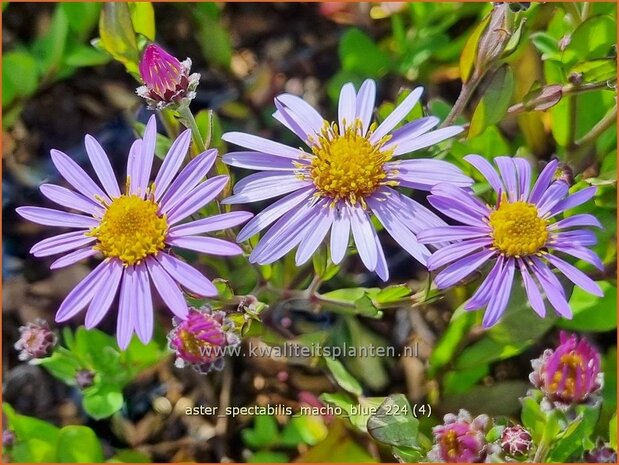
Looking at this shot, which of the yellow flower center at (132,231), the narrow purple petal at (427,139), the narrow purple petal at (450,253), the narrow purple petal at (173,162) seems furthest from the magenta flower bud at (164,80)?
the narrow purple petal at (450,253)

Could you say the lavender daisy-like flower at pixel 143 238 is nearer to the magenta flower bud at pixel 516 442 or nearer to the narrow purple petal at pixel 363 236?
the narrow purple petal at pixel 363 236

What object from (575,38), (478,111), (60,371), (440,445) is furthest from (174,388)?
(575,38)

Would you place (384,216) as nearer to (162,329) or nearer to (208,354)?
(208,354)

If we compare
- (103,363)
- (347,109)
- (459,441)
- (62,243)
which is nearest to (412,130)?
(347,109)

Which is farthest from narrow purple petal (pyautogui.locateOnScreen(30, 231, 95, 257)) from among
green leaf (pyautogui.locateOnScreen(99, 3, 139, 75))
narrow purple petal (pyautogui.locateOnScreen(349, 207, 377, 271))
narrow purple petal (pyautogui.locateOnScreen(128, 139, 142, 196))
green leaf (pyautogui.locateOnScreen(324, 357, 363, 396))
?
green leaf (pyautogui.locateOnScreen(324, 357, 363, 396))

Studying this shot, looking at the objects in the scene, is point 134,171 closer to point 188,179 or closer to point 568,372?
point 188,179

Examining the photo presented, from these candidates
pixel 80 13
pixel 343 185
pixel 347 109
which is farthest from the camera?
pixel 80 13

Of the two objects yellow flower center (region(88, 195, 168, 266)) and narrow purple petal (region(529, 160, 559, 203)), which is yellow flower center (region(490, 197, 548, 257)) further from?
yellow flower center (region(88, 195, 168, 266))
